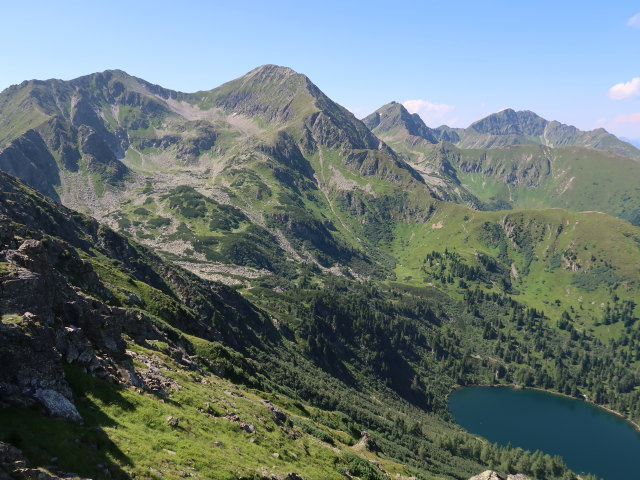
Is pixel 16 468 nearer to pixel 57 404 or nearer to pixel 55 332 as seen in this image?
pixel 57 404

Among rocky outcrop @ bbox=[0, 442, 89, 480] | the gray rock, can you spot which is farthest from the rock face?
rocky outcrop @ bbox=[0, 442, 89, 480]

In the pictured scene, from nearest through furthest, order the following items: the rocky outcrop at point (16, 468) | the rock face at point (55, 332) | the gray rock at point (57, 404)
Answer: the rocky outcrop at point (16, 468), the gray rock at point (57, 404), the rock face at point (55, 332)

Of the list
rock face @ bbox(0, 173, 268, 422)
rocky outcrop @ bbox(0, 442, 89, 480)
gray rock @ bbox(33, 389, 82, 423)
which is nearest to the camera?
rocky outcrop @ bbox(0, 442, 89, 480)

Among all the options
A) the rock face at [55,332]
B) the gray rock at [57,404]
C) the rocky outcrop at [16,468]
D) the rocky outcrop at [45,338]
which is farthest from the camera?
the rock face at [55,332]

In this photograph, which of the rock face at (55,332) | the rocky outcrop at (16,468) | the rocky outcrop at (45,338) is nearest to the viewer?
the rocky outcrop at (16,468)

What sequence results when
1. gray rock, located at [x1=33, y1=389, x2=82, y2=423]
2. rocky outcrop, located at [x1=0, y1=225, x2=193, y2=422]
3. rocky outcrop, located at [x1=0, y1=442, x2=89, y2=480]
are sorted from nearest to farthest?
rocky outcrop, located at [x1=0, y1=442, x2=89, y2=480] < gray rock, located at [x1=33, y1=389, x2=82, y2=423] < rocky outcrop, located at [x1=0, y1=225, x2=193, y2=422]

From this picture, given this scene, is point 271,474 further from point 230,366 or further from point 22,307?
point 230,366

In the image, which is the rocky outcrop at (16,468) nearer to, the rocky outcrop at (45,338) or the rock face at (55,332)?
the rock face at (55,332)

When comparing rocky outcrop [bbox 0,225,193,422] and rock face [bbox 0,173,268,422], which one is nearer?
rocky outcrop [bbox 0,225,193,422]

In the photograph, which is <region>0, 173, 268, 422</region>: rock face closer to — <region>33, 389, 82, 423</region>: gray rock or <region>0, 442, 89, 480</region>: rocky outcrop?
<region>33, 389, 82, 423</region>: gray rock

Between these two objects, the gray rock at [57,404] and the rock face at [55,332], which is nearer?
the gray rock at [57,404]

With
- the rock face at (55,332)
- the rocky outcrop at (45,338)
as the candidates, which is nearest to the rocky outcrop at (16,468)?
the rock face at (55,332)

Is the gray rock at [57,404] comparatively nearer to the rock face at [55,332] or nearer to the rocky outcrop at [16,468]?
the rock face at [55,332]

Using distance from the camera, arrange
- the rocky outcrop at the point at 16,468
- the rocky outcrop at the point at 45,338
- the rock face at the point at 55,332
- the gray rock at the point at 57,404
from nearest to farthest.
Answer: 1. the rocky outcrop at the point at 16,468
2. the gray rock at the point at 57,404
3. the rocky outcrop at the point at 45,338
4. the rock face at the point at 55,332
